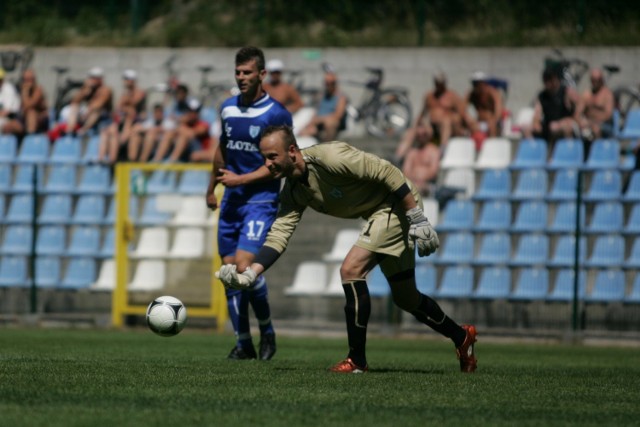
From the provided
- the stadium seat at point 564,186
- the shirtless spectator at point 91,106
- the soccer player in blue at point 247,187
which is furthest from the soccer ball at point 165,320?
the shirtless spectator at point 91,106

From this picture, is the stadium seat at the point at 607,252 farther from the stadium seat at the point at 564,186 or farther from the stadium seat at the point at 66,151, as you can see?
the stadium seat at the point at 66,151

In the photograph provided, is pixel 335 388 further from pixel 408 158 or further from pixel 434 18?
pixel 434 18

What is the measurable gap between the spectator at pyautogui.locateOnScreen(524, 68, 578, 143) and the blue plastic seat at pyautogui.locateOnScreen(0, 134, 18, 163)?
31.7 ft

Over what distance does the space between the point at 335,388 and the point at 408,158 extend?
13041 mm

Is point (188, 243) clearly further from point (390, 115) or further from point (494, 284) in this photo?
point (390, 115)

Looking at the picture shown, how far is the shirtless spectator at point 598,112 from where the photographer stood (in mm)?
20875

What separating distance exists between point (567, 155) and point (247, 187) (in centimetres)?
1031

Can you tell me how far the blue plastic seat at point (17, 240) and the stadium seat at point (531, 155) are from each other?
325 inches

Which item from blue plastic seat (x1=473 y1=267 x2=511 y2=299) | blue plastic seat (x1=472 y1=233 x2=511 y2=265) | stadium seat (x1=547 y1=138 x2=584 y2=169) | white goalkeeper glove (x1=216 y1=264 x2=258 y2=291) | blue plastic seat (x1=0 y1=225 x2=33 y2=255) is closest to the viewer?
white goalkeeper glove (x1=216 y1=264 x2=258 y2=291)

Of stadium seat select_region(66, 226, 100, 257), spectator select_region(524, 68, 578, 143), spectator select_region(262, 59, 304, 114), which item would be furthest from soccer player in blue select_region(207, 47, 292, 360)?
spectator select_region(262, 59, 304, 114)

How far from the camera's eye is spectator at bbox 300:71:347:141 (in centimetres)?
2275

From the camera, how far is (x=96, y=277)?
22.1 m

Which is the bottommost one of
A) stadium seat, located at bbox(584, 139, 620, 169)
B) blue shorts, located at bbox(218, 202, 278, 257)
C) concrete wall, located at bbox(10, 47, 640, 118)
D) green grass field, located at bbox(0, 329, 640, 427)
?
green grass field, located at bbox(0, 329, 640, 427)

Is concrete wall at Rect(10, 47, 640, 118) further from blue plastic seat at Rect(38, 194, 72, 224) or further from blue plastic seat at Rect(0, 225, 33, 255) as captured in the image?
blue plastic seat at Rect(0, 225, 33, 255)
